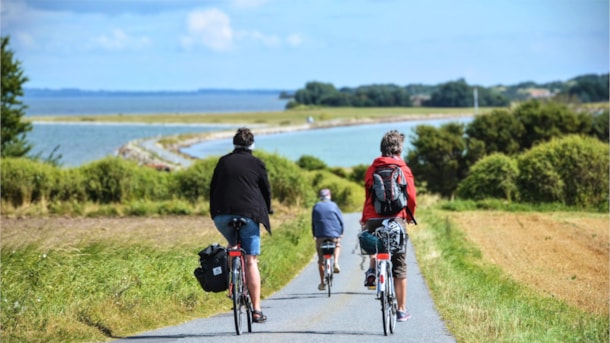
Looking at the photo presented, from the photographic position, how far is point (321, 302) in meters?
15.1

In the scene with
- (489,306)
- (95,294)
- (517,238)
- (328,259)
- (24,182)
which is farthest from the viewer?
(24,182)

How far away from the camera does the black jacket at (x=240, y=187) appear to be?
1060cm

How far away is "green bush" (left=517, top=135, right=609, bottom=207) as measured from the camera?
46844 millimetres

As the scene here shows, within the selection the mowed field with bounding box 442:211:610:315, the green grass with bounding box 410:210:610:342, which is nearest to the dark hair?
the green grass with bounding box 410:210:610:342

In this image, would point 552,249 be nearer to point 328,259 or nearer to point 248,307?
point 328,259

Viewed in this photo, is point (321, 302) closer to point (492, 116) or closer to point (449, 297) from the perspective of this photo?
point (449, 297)

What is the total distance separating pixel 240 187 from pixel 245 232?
52cm

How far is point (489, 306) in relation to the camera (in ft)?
A: 43.7

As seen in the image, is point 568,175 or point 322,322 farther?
point 568,175

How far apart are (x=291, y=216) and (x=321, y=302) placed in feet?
71.3

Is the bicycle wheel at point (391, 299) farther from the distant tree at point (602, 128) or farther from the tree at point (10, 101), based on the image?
the distant tree at point (602, 128)

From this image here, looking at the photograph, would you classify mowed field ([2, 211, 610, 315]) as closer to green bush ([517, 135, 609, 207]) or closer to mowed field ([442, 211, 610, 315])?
mowed field ([442, 211, 610, 315])

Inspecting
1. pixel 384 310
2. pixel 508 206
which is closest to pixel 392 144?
pixel 384 310

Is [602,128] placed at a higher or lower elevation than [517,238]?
higher
